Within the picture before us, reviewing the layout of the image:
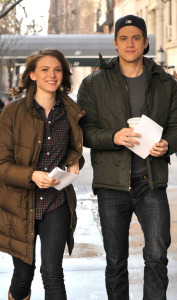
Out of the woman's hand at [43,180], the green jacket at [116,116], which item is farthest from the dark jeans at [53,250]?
the green jacket at [116,116]

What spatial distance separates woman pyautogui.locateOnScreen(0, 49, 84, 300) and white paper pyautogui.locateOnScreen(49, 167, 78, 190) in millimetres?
63

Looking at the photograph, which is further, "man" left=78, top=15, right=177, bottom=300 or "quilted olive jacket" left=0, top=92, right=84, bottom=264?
"man" left=78, top=15, right=177, bottom=300

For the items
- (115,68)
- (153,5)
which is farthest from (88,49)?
(115,68)

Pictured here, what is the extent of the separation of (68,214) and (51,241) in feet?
0.72

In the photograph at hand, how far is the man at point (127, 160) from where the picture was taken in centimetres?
427

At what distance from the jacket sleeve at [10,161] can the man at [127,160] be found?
513 mm

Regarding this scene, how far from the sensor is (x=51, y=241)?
4145 millimetres

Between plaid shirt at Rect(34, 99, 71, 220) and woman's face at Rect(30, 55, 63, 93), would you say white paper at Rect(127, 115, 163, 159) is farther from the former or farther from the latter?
woman's face at Rect(30, 55, 63, 93)

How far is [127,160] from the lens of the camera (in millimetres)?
4262

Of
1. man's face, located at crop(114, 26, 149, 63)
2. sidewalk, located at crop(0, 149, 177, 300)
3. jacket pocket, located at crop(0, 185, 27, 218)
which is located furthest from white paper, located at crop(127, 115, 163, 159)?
sidewalk, located at crop(0, 149, 177, 300)

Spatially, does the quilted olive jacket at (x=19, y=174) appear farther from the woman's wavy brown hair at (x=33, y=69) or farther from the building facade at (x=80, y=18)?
the building facade at (x=80, y=18)

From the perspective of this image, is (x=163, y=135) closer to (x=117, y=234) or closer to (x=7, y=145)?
(x=117, y=234)

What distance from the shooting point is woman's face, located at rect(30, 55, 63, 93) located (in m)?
4.23

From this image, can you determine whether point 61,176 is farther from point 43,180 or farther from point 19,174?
point 19,174
